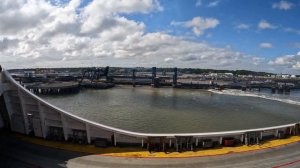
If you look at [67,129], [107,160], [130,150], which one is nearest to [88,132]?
[67,129]

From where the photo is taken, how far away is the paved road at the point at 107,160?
1927 centimetres

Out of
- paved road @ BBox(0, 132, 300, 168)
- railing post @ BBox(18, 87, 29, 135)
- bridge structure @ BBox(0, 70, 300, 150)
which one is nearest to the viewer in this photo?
paved road @ BBox(0, 132, 300, 168)

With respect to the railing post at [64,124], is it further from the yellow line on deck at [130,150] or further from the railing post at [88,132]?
the railing post at [88,132]

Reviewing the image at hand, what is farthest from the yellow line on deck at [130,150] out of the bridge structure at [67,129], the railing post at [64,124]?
the railing post at [64,124]

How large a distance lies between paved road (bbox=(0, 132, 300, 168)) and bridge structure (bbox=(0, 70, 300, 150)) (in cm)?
212

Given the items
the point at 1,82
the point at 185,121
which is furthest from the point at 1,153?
the point at 185,121

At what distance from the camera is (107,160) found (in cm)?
1994

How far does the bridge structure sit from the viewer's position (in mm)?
22984

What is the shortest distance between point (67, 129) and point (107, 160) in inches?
210

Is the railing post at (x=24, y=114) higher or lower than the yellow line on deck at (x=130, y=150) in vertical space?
higher

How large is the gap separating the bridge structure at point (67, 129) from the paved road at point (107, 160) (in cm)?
212

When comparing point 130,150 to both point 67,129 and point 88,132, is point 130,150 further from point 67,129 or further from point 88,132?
point 67,129

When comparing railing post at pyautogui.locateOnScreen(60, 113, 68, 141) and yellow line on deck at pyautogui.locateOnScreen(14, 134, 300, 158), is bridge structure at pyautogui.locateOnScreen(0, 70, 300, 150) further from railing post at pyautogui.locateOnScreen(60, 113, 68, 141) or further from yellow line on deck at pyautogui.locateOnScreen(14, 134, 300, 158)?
yellow line on deck at pyautogui.locateOnScreen(14, 134, 300, 158)

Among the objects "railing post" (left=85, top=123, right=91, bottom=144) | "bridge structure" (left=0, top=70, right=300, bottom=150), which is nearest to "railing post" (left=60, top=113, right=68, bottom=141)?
"bridge structure" (left=0, top=70, right=300, bottom=150)
